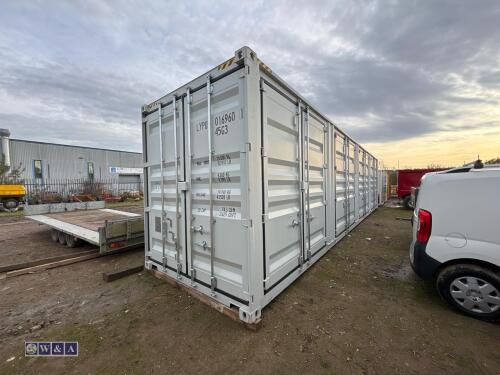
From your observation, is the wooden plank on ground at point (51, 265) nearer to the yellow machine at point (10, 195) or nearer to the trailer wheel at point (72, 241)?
the trailer wheel at point (72, 241)

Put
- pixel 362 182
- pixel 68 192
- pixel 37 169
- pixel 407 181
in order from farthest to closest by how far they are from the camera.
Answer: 1. pixel 37 169
2. pixel 68 192
3. pixel 407 181
4. pixel 362 182

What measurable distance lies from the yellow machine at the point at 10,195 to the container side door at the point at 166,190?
56.1 feet

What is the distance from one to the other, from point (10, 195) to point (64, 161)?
15.0 meters

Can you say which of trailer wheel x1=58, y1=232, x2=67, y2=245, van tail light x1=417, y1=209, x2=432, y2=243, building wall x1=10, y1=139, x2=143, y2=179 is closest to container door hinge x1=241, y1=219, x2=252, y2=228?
van tail light x1=417, y1=209, x2=432, y2=243

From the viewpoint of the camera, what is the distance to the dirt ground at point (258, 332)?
6.97 ft

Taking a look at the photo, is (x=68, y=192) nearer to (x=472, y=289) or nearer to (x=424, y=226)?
(x=424, y=226)

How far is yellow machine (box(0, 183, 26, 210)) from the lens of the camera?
1412cm

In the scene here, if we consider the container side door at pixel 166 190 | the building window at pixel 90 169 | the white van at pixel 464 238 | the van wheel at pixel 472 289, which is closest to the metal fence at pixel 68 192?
the building window at pixel 90 169

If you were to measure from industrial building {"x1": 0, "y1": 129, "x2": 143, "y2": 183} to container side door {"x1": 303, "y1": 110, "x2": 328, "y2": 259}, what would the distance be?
91.8 ft

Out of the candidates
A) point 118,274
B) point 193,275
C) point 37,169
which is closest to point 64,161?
point 37,169

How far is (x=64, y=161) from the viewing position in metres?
27.0

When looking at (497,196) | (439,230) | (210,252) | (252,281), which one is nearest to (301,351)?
(252,281)

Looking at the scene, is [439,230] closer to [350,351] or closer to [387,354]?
[387,354]

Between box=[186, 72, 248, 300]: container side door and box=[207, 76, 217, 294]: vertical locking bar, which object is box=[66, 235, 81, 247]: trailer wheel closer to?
box=[186, 72, 248, 300]: container side door
